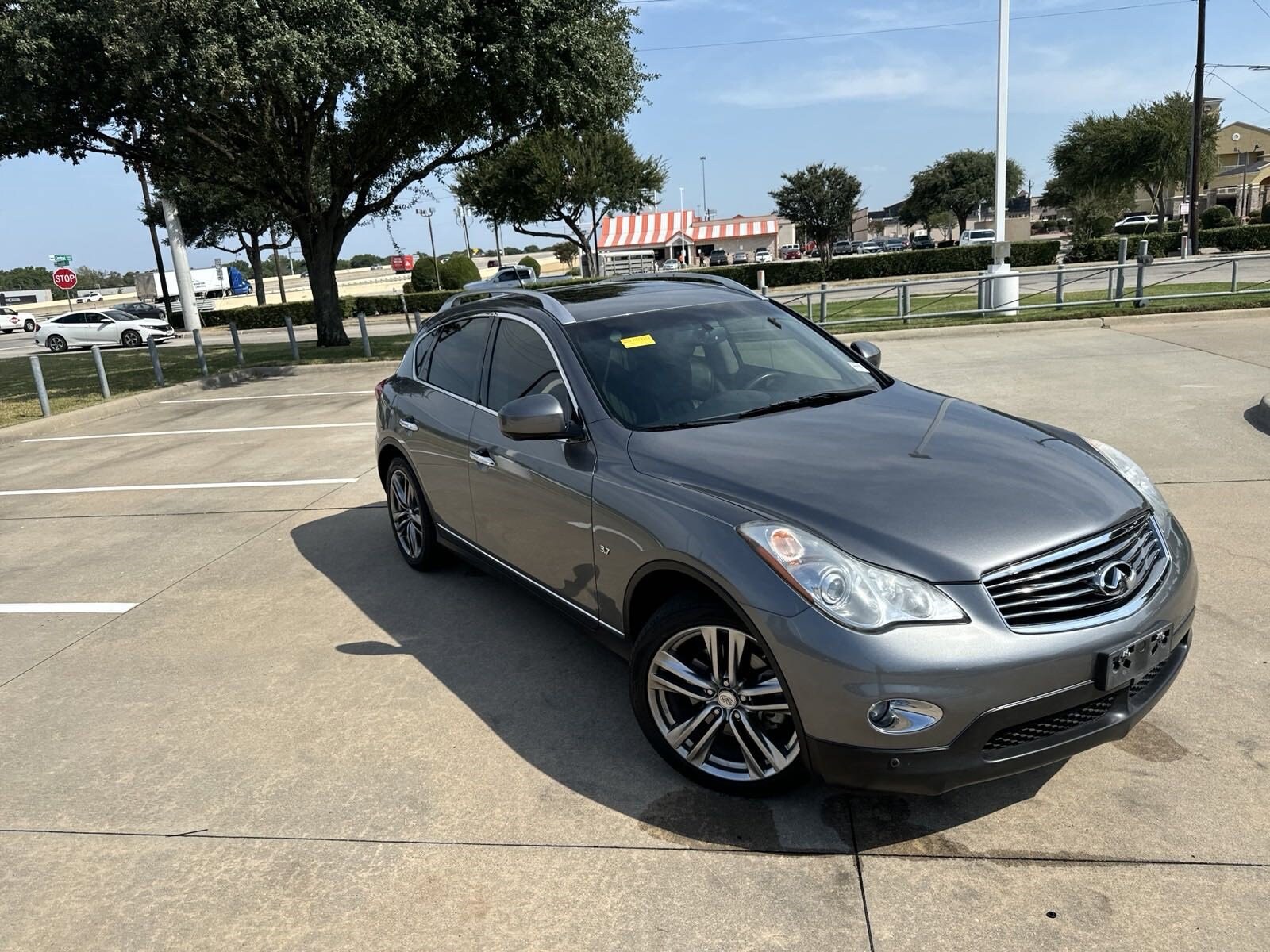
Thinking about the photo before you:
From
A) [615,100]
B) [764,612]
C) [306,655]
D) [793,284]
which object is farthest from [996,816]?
[793,284]

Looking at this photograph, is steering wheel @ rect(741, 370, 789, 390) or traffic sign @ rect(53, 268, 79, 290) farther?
traffic sign @ rect(53, 268, 79, 290)

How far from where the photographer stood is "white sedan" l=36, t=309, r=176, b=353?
33188 millimetres

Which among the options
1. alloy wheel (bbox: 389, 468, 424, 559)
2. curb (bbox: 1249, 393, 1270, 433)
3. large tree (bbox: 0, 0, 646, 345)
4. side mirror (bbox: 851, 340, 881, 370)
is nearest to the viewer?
side mirror (bbox: 851, 340, 881, 370)

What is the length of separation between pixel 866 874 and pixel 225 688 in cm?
310

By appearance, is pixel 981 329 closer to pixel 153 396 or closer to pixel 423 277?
pixel 153 396

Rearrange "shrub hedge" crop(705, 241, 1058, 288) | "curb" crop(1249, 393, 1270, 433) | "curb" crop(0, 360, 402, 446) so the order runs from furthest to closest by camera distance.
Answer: "shrub hedge" crop(705, 241, 1058, 288), "curb" crop(0, 360, 402, 446), "curb" crop(1249, 393, 1270, 433)

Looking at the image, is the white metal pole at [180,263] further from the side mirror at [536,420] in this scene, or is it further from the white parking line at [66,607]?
the side mirror at [536,420]

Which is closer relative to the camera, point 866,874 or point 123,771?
A: point 866,874

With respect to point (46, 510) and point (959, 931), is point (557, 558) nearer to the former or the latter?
point (959, 931)

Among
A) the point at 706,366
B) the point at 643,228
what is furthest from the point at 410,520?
the point at 643,228

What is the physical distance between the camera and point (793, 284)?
40.1 meters

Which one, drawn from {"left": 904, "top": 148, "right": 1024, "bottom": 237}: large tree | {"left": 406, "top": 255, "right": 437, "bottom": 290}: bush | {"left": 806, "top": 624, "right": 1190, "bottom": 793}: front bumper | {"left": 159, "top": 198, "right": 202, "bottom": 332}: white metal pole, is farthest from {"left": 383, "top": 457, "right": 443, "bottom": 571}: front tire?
{"left": 904, "top": 148, "right": 1024, "bottom": 237}: large tree

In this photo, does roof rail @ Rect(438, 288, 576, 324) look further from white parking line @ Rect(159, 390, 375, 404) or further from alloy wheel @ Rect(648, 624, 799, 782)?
white parking line @ Rect(159, 390, 375, 404)

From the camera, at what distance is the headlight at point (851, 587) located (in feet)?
8.76
